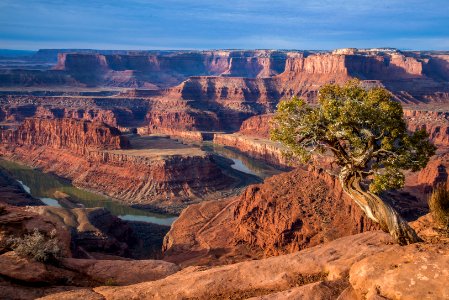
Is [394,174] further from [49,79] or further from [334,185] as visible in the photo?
[49,79]

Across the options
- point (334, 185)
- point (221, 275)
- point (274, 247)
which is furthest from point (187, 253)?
point (221, 275)

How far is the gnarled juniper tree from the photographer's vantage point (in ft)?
48.4

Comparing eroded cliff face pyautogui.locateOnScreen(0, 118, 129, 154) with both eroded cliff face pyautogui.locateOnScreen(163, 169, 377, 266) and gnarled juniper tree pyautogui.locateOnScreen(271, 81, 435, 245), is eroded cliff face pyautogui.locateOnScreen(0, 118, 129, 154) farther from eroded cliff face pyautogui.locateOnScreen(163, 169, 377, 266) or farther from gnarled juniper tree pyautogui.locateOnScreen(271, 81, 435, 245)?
gnarled juniper tree pyautogui.locateOnScreen(271, 81, 435, 245)

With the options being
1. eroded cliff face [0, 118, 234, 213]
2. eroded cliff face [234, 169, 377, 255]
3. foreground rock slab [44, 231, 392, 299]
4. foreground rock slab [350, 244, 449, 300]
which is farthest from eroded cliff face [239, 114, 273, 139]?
foreground rock slab [350, 244, 449, 300]

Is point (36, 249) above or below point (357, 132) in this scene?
below

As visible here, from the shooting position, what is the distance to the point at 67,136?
100 metres

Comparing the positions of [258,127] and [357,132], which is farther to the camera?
[258,127]

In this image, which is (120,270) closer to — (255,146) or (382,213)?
(382,213)

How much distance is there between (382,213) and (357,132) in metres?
2.86

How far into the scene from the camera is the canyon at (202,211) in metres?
14.6

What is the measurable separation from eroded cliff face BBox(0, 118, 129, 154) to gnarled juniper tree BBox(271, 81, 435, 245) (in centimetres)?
7843

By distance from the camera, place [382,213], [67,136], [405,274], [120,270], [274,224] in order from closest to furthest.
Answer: [405,274]
[382,213]
[120,270]
[274,224]
[67,136]

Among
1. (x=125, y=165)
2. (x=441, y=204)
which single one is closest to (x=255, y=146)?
(x=125, y=165)

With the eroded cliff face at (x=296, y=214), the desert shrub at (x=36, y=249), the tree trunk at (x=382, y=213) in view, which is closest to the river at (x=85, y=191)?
the eroded cliff face at (x=296, y=214)
